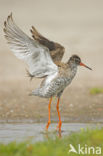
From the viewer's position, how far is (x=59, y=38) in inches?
669

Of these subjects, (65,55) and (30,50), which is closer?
(30,50)

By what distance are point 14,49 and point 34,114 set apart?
6.16 feet

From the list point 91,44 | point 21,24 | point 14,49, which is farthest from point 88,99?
point 21,24

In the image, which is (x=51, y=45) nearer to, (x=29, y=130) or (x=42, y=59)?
(x=42, y=59)

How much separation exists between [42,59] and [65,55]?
6.84m

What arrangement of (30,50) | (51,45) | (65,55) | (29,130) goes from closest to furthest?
(30,50) < (29,130) < (51,45) < (65,55)

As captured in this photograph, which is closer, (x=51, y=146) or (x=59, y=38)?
(x=51, y=146)

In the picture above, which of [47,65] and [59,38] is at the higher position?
[47,65]

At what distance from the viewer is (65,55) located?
598 inches

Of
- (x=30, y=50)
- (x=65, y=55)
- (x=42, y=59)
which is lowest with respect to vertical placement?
(x=65, y=55)

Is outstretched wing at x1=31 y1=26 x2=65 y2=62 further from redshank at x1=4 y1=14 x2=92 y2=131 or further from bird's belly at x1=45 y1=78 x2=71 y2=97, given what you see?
bird's belly at x1=45 y1=78 x2=71 y2=97

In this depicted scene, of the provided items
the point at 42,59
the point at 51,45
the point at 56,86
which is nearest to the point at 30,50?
the point at 42,59

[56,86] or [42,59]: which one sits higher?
[42,59]

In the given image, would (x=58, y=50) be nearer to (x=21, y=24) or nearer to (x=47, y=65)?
(x=47, y=65)
